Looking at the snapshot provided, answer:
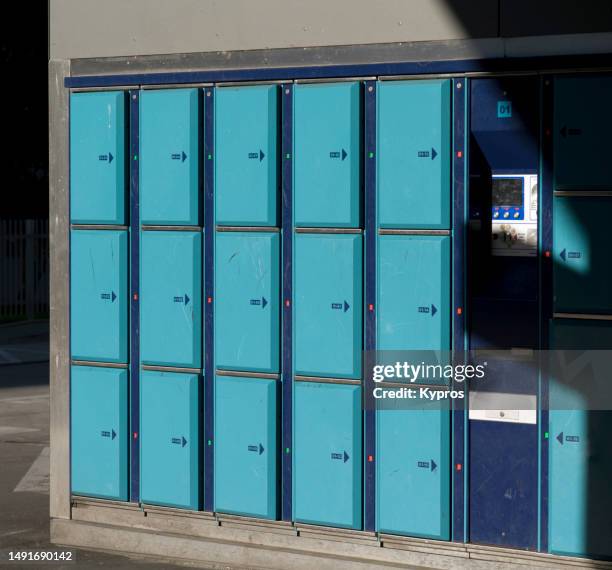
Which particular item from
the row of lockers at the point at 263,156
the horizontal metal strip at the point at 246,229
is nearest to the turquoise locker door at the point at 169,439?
the horizontal metal strip at the point at 246,229

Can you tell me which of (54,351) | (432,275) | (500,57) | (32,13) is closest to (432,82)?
(500,57)

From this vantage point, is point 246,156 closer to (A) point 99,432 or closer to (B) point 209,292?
(B) point 209,292

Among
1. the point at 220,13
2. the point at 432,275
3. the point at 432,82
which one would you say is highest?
the point at 220,13

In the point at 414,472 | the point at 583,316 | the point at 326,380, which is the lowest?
the point at 414,472

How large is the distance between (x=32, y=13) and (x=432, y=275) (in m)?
22.4

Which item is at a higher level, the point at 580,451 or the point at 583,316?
the point at 583,316

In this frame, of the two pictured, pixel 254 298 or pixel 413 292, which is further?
pixel 254 298

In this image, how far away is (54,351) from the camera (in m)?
8.71

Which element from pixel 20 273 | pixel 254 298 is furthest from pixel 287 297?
pixel 20 273

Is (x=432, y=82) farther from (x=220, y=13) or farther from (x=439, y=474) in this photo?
(x=439, y=474)

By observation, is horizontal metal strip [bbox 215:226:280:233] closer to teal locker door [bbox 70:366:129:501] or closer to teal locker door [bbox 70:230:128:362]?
teal locker door [bbox 70:230:128:362]

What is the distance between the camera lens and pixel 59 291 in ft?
28.4

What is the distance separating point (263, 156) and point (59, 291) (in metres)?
1.87

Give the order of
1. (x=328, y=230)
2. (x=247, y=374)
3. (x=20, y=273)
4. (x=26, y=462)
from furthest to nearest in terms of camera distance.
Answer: (x=20, y=273), (x=26, y=462), (x=247, y=374), (x=328, y=230)
